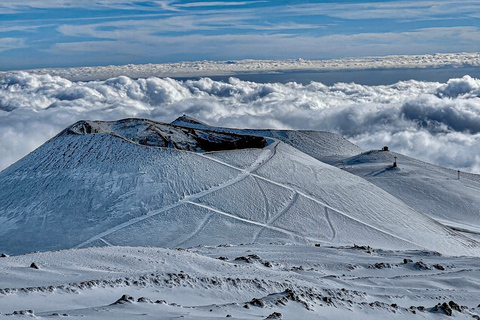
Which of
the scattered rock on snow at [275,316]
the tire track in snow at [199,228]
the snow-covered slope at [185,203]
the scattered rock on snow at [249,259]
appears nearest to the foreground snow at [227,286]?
the scattered rock on snow at [249,259]

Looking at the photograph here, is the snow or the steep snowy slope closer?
the snow

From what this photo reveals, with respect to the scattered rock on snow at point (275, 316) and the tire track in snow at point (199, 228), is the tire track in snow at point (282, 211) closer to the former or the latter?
the tire track in snow at point (199, 228)

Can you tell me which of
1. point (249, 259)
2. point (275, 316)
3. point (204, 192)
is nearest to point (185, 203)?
point (204, 192)

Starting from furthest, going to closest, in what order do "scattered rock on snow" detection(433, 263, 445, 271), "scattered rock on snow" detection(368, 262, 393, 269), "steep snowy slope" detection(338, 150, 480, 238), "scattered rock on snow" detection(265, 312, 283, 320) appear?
1. "steep snowy slope" detection(338, 150, 480, 238)
2. "scattered rock on snow" detection(433, 263, 445, 271)
3. "scattered rock on snow" detection(368, 262, 393, 269)
4. "scattered rock on snow" detection(265, 312, 283, 320)

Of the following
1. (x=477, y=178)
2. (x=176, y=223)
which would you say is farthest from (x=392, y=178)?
(x=176, y=223)

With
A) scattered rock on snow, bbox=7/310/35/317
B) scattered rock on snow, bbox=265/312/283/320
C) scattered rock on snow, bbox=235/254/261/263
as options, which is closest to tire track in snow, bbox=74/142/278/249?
scattered rock on snow, bbox=235/254/261/263

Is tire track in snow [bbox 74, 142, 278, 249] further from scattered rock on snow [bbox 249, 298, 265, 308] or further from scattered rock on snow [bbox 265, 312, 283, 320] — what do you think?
scattered rock on snow [bbox 265, 312, 283, 320]

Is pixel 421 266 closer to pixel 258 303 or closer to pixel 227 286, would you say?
pixel 227 286
